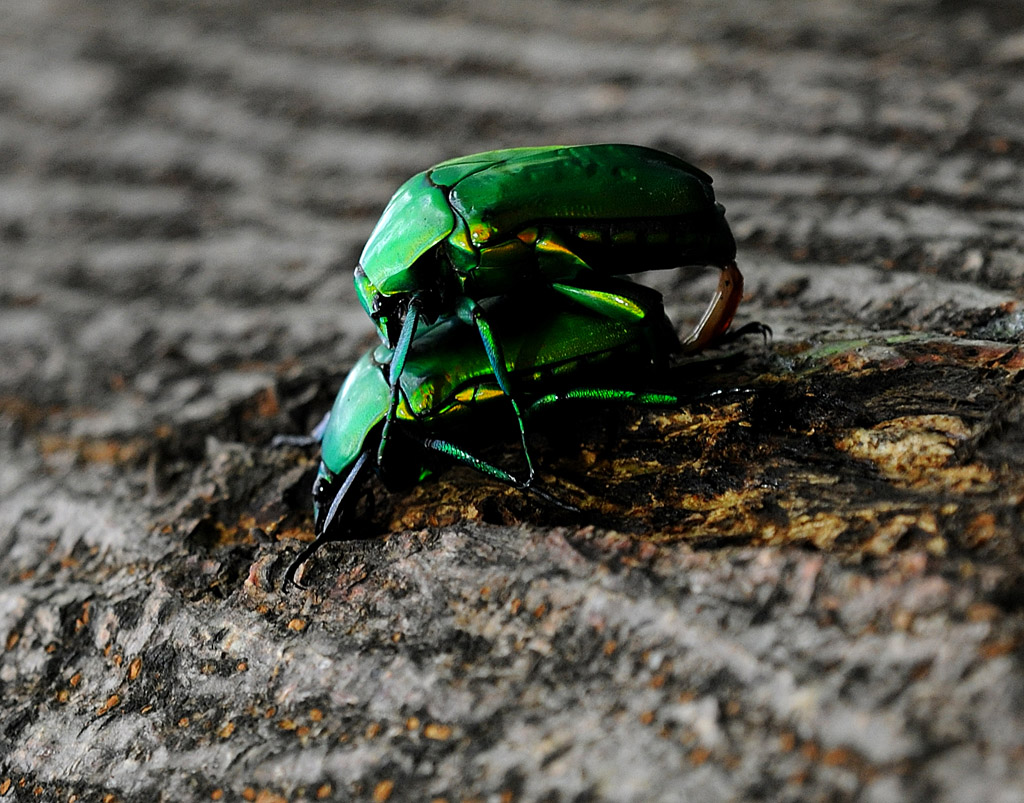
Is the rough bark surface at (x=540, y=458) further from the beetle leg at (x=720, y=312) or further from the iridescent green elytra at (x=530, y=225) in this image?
the iridescent green elytra at (x=530, y=225)

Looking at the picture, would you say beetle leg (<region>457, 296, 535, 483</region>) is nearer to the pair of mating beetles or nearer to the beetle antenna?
the pair of mating beetles

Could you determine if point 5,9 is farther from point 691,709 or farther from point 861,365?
point 691,709

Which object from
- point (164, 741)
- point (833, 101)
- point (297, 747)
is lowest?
point (164, 741)

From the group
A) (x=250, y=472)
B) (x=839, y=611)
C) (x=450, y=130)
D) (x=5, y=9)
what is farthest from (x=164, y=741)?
(x=5, y=9)

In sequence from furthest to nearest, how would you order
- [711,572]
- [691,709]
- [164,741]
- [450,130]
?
1. [450,130]
2. [164,741]
3. [711,572]
4. [691,709]

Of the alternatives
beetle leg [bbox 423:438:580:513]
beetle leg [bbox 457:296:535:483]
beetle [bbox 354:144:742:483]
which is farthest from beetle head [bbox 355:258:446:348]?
beetle leg [bbox 423:438:580:513]
